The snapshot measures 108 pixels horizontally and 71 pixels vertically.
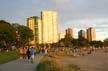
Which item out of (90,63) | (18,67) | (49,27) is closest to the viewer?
(18,67)

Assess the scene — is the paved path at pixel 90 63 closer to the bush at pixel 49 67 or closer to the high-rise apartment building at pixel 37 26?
the bush at pixel 49 67

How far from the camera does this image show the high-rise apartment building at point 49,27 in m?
185

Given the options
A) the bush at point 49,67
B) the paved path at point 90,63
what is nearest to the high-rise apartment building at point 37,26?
the paved path at point 90,63

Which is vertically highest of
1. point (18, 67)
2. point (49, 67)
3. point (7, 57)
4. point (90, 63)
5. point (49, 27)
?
point (49, 27)

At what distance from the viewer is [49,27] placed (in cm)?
18688

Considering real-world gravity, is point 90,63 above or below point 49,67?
below

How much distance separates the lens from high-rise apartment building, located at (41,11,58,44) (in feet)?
608

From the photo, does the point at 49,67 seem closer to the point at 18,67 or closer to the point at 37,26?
the point at 18,67

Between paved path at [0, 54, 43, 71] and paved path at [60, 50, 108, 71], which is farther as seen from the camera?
paved path at [60, 50, 108, 71]

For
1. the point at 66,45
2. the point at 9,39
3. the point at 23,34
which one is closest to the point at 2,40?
the point at 9,39

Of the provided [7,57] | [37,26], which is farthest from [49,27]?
[7,57]

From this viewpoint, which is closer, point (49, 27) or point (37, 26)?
point (37, 26)

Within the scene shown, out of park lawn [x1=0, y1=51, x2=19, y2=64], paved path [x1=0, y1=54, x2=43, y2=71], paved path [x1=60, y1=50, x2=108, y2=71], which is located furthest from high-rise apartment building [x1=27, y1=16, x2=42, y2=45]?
paved path [x1=0, y1=54, x2=43, y2=71]

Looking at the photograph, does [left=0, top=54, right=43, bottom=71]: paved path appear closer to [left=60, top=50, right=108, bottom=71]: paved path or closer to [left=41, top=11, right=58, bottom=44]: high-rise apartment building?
[left=60, top=50, right=108, bottom=71]: paved path
